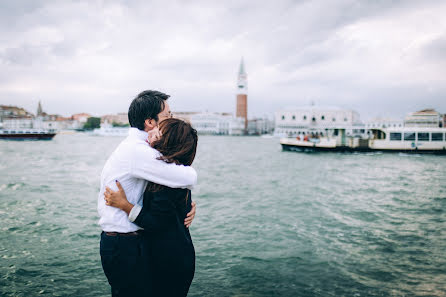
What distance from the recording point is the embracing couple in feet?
4.29

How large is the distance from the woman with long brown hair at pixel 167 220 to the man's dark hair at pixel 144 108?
0.13 m

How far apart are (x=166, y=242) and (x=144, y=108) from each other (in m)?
0.57

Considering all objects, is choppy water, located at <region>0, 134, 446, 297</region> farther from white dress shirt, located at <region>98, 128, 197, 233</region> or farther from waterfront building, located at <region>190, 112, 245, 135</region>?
waterfront building, located at <region>190, 112, 245, 135</region>

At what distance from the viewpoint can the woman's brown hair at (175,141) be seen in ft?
4.46

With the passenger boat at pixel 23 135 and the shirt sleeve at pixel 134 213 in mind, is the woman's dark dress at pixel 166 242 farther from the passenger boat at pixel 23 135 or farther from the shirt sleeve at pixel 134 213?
the passenger boat at pixel 23 135

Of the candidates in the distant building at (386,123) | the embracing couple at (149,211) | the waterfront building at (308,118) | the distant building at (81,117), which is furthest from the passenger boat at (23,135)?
the distant building at (81,117)

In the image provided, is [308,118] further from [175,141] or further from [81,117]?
[81,117]

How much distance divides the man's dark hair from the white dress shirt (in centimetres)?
10

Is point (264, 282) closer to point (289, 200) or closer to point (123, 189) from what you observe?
point (123, 189)

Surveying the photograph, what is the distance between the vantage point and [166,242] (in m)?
1.38

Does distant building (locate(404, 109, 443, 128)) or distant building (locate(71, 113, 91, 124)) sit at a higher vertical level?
distant building (locate(71, 113, 91, 124))

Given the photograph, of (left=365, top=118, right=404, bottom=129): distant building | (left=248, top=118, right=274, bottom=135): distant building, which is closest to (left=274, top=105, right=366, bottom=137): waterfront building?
(left=365, top=118, right=404, bottom=129): distant building

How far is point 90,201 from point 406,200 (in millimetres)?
6467

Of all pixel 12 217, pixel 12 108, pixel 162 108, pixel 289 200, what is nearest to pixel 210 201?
pixel 289 200
